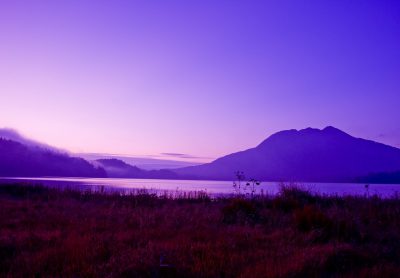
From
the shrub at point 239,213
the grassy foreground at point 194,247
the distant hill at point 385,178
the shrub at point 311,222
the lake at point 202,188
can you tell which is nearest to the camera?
the grassy foreground at point 194,247

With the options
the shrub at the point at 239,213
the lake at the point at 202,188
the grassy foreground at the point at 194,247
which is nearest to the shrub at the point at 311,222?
the grassy foreground at the point at 194,247

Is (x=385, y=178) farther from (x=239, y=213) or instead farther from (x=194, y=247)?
(x=194, y=247)

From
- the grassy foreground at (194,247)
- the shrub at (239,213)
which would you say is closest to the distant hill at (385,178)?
the shrub at (239,213)

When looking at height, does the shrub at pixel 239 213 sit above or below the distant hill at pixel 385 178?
below

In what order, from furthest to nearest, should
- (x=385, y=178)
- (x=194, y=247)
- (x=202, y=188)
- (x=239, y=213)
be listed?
1. (x=385, y=178)
2. (x=202, y=188)
3. (x=239, y=213)
4. (x=194, y=247)

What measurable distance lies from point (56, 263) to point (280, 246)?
4.23 m

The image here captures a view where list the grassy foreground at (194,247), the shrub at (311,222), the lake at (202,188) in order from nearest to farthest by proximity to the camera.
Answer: the grassy foreground at (194,247)
the shrub at (311,222)
the lake at (202,188)

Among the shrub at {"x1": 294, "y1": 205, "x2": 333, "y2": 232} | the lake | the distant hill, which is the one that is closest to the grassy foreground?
the shrub at {"x1": 294, "y1": 205, "x2": 333, "y2": 232}

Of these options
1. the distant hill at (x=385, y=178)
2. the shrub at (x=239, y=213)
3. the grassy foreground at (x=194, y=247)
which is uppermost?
the distant hill at (x=385, y=178)

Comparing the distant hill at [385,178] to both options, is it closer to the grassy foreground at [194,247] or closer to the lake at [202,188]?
the lake at [202,188]

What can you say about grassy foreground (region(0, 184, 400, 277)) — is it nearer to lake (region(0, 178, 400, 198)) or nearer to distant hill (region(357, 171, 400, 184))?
lake (region(0, 178, 400, 198))

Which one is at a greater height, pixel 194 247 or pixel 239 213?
pixel 239 213

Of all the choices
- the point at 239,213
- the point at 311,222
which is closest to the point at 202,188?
the point at 239,213

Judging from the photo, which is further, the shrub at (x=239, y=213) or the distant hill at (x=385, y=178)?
the distant hill at (x=385, y=178)
